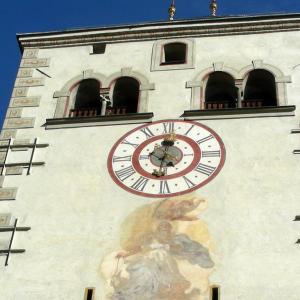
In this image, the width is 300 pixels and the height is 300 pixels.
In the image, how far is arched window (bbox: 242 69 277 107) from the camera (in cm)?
1642

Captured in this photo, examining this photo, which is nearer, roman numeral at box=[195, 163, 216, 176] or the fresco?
the fresco

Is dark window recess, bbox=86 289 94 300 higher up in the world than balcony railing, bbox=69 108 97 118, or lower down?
lower down

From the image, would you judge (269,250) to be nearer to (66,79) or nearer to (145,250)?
(145,250)

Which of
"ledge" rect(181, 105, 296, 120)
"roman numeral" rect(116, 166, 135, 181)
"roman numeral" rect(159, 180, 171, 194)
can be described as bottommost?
"roman numeral" rect(159, 180, 171, 194)

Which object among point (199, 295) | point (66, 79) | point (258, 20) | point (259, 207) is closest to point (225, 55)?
point (258, 20)

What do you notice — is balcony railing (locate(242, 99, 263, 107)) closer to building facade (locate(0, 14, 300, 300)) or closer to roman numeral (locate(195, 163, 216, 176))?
building facade (locate(0, 14, 300, 300))

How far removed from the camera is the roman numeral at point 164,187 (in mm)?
14328

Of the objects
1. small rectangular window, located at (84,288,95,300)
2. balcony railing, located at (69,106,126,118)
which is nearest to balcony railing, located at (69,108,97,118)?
balcony railing, located at (69,106,126,118)

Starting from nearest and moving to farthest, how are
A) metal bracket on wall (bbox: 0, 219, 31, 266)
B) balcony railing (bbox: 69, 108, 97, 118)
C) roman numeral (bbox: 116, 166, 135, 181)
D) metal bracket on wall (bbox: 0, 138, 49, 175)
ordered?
1. metal bracket on wall (bbox: 0, 219, 31, 266)
2. roman numeral (bbox: 116, 166, 135, 181)
3. metal bracket on wall (bbox: 0, 138, 49, 175)
4. balcony railing (bbox: 69, 108, 97, 118)

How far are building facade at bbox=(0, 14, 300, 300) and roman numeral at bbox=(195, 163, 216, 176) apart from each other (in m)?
0.03

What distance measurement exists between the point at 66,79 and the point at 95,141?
2153 millimetres

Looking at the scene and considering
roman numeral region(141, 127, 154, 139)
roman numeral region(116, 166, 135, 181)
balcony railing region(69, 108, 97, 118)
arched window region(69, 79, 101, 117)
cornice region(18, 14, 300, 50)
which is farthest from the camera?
cornice region(18, 14, 300, 50)

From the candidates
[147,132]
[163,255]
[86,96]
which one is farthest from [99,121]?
[163,255]

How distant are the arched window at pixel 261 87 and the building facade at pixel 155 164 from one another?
0.08 feet
